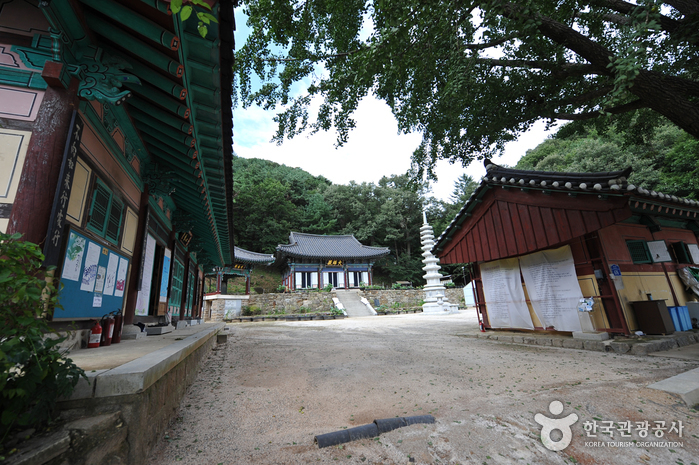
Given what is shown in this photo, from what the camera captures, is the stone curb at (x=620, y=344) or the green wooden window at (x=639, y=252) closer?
the stone curb at (x=620, y=344)

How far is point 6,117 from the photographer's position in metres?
2.70

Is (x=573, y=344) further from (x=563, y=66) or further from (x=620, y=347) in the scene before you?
(x=563, y=66)

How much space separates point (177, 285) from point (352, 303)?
16081 mm

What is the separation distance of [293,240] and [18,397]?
28.7 m

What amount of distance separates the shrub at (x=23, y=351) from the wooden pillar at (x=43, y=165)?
4.68ft

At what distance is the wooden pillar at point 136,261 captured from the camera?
15.4 ft

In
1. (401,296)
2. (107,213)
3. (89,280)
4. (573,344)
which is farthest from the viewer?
(401,296)

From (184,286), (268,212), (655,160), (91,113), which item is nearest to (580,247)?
(91,113)

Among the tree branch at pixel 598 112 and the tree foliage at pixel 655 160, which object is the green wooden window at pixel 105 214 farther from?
the tree foliage at pixel 655 160

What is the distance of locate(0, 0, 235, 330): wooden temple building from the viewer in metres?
2.57

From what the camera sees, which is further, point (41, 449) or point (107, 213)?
point (107, 213)

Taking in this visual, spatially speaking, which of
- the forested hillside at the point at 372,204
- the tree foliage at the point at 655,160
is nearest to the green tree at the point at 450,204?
the forested hillside at the point at 372,204

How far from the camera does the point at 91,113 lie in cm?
327

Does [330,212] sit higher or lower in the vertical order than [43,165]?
higher
